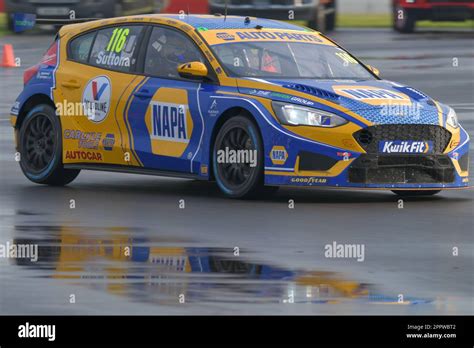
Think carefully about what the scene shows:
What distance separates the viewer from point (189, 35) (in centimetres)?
1538

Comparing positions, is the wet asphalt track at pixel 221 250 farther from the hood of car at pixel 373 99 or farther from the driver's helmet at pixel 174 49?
the driver's helmet at pixel 174 49

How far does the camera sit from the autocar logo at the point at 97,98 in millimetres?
15664

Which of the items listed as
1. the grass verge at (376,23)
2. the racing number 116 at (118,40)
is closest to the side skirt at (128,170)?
the racing number 116 at (118,40)

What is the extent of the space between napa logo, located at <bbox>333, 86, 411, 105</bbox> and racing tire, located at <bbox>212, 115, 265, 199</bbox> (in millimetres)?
816

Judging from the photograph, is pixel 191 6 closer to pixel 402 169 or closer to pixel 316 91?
pixel 316 91

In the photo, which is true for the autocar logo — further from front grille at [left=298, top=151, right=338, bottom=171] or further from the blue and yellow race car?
front grille at [left=298, top=151, right=338, bottom=171]

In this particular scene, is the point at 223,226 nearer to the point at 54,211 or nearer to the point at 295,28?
the point at 54,211

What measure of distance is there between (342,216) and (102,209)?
6.54 feet

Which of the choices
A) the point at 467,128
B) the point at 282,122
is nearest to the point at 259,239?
the point at 282,122

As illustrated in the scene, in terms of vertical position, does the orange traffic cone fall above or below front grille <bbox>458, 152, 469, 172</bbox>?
below

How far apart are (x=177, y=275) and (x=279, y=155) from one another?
399 centimetres

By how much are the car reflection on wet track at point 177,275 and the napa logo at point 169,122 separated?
9.41ft

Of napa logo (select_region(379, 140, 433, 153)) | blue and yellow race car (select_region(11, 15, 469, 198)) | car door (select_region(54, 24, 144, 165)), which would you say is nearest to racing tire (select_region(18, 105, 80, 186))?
blue and yellow race car (select_region(11, 15, 469, 198))

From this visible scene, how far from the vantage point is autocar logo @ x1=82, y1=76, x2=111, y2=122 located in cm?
1566
